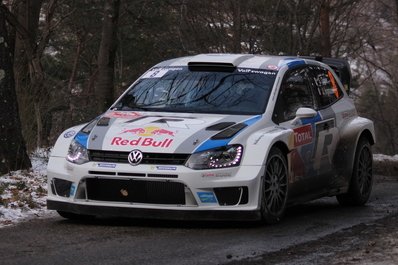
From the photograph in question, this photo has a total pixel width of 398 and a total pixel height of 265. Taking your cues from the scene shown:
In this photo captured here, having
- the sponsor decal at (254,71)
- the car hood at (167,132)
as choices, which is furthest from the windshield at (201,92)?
the car hood at (167,132)

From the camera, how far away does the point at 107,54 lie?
1566 centimetres

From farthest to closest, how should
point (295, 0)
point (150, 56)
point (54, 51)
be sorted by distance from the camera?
point (54, 51) < point (150, 56) < point (295, 0)

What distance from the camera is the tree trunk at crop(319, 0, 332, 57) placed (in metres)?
22.0

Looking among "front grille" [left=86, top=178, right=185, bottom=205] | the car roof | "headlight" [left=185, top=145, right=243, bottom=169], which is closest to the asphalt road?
"front grille" [left=86, top=178, right=185, bottom=205]

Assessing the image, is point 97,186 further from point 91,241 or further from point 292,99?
point 292,99

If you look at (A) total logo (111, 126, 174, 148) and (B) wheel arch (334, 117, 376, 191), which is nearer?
(A) total logo (111, 126, 174, 148)

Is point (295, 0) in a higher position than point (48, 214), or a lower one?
higher

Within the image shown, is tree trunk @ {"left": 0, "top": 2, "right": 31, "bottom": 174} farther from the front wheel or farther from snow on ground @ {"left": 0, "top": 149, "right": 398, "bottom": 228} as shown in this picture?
the front wheel

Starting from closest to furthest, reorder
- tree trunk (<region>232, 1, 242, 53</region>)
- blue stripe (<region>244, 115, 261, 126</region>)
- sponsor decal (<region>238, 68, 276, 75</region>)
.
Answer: blue stripe (<region>244, 115, 261, 126</region>), sponsor decal (<region>238, 68, 276, 75</region>), tree trunk (<region>232, 1, 242, 53</region>)

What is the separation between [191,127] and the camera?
7504 mm

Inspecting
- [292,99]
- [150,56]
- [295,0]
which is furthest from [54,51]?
[292,99]

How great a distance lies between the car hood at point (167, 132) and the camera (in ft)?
23.7

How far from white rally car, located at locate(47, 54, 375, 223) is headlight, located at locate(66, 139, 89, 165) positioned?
0.5 inches

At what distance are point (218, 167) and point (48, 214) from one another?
2.06 m
